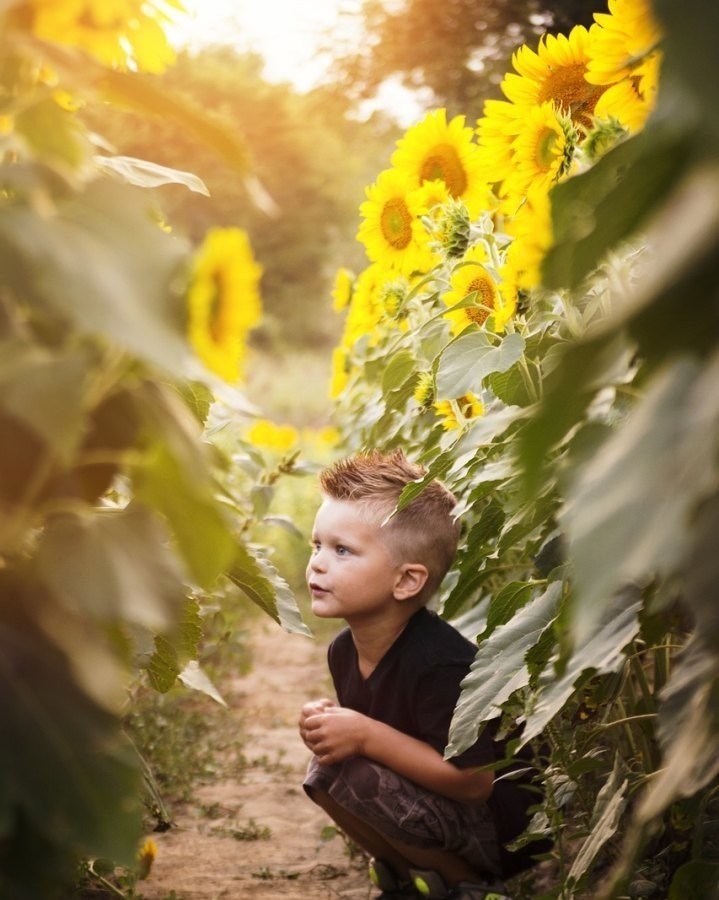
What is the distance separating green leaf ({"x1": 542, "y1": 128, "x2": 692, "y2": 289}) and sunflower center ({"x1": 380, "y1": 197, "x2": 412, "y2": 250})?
57.1 inches

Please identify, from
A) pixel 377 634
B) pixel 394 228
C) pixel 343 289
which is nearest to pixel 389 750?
pixel 377 634

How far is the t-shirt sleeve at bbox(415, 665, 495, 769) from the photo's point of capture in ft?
5.56

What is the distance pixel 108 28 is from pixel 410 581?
1278 mm

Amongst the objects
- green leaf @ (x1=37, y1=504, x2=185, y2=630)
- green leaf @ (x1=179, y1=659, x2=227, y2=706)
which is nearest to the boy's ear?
green leaf @ (x1=179, y1=659, x2=227, y2=706)

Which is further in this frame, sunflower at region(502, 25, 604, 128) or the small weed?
the small weed

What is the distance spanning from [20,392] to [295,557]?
13.3ft

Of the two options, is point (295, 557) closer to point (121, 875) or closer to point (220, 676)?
point (220, 676)

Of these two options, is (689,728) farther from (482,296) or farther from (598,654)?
(482,296)

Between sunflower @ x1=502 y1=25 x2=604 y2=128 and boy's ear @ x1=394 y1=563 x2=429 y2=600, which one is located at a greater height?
sunflower @ x1=502 y1=25 x2=604 y2=128

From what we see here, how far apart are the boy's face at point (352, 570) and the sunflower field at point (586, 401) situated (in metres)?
0.13

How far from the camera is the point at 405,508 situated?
1866 millimetres

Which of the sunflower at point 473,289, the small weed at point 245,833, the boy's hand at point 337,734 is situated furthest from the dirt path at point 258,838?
the sunflower at point 473,289

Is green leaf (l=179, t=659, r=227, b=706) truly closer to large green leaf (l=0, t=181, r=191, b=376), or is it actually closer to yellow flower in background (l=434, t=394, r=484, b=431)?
yellow flower in background (l=434, t=394, r=484, b=431)

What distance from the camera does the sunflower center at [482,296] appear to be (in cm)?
165
